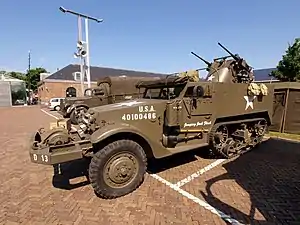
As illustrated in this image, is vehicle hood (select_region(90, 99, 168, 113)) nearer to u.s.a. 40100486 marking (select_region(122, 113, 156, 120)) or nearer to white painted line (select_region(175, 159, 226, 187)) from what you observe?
u.s.a. 40100486 marking (select_region(122, 113, 156, 120))

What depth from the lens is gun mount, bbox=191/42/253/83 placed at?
24.1 feet

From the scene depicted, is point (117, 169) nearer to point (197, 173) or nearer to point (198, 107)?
point (197, 173)

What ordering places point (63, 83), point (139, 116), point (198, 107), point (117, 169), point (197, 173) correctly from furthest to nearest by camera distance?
point (63, 83) → point (198, 107) → point (197, 173) → point (139, 116) → point (117, 169)

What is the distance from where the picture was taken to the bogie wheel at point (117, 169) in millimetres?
4531

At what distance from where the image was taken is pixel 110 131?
461 cm

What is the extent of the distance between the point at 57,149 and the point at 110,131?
920mm

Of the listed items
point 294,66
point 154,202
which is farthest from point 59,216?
point 294,66

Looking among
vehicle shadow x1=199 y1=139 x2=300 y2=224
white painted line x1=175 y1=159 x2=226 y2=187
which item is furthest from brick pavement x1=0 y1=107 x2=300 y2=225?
white painted line x1=175 y1=159 x2=226 y2=187

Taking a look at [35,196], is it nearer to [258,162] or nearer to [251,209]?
[251,209]

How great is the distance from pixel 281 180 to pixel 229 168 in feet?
3.65

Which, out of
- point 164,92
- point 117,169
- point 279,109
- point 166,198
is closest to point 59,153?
point 117,169

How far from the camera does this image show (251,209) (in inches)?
163

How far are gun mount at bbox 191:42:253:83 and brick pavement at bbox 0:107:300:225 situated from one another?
224cm

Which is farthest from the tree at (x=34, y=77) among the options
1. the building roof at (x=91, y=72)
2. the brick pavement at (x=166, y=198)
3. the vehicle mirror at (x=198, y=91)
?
the vehicle mirror at (x=198, y=91)
